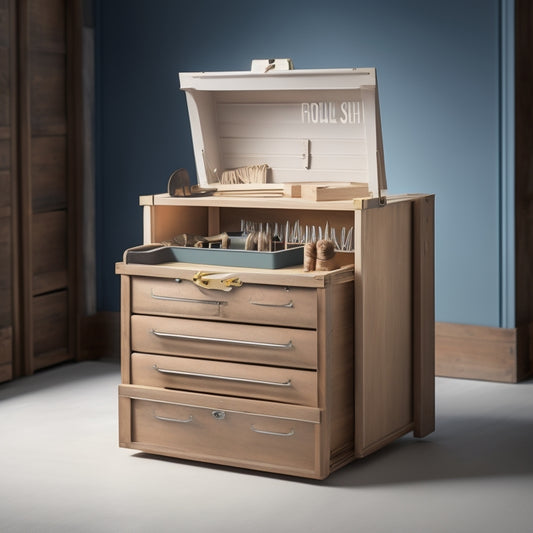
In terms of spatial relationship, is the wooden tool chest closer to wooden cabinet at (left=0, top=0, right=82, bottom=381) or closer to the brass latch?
the brass latch

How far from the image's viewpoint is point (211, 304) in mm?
3617

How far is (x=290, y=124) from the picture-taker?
13.3 ft

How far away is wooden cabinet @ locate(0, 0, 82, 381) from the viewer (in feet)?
16.5

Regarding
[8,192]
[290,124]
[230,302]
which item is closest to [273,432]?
[230,302]

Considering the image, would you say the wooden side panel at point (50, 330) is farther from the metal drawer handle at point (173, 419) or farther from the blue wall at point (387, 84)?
the metal drawer handle at point (173, 419)

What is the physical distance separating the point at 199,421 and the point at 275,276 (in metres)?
0.60

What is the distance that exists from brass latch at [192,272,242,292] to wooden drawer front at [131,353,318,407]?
10.5 inches

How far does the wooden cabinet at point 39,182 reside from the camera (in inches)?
198

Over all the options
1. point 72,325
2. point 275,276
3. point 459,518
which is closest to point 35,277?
point 72,325

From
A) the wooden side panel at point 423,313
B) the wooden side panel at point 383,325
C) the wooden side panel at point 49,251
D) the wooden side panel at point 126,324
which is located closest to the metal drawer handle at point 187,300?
the wooden side panel at point 126,324

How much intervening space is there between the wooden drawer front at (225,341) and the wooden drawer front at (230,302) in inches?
1.1

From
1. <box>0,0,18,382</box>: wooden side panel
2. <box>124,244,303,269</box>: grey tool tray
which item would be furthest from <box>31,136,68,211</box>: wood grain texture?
<box>124,244,303,269</box>: grey tool tray

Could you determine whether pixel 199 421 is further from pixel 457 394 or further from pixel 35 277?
pixel 35 277

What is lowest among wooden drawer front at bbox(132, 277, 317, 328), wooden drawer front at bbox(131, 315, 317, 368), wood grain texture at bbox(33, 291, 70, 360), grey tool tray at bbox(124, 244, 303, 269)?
wood grain texture at bbox(33, 291, 70, 360)
